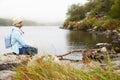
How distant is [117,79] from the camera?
791cm

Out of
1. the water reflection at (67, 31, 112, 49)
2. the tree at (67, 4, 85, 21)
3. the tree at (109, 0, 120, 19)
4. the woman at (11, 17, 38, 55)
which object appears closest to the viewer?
the woman at (11, 17, 38, 55)

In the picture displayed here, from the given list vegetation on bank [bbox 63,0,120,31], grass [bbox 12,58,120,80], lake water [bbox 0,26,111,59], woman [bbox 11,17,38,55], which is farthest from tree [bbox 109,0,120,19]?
grass [bbox 12,58,120,80]

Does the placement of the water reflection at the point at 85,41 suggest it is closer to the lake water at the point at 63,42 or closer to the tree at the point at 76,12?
the lake water at the point at 63,42

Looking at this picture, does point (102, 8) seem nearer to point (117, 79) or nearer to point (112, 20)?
point (112, 20)

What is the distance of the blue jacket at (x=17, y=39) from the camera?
660 inches

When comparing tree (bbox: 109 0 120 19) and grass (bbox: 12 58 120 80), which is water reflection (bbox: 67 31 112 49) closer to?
tree (bbox: 109 0 120 19)

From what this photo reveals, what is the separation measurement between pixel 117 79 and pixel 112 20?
87.9m

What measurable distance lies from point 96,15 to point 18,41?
357 feet

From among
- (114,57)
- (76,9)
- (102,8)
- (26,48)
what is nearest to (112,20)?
(102,8)

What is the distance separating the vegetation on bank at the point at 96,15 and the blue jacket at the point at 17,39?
211 ft

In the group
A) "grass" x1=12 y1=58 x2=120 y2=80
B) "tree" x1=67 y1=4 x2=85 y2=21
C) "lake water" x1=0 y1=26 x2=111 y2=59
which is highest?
"tree" x1=67 y1=4 x2=85 y2=21

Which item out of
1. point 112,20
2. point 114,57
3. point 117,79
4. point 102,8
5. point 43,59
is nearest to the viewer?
point 117,79

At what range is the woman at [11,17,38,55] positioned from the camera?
16703 millimetres

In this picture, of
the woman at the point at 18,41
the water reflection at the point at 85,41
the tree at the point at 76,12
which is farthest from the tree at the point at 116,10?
the woman at the point at 18,41
